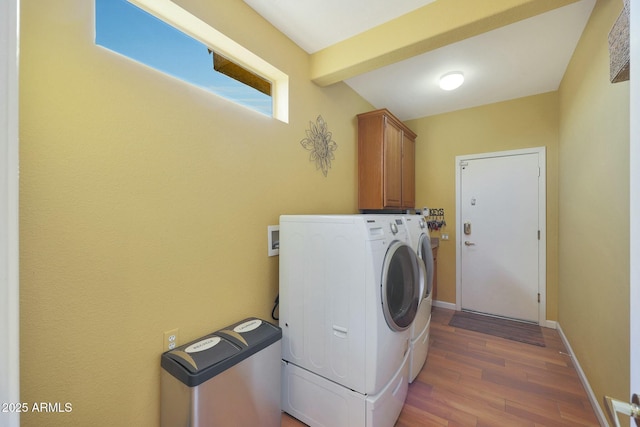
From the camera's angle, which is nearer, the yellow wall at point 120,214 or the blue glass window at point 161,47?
the yellow wall at point 120,214

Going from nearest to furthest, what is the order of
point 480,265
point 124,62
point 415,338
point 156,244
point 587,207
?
point 124,62
point 156,244
point 587,207
point 415,338
point 480,265

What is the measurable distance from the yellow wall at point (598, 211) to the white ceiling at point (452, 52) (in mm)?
170

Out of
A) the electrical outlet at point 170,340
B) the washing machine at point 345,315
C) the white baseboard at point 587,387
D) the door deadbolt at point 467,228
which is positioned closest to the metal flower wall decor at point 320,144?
the washing machine at point 345,315

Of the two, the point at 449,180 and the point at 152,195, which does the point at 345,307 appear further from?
the point at 449,180

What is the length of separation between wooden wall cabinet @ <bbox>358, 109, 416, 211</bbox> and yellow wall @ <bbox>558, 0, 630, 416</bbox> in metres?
1.49

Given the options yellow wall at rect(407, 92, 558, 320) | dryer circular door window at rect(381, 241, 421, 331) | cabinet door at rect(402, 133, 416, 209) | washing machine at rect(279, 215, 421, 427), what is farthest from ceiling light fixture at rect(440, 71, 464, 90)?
dryer circular door window at rect(381, 241, 421, 331)

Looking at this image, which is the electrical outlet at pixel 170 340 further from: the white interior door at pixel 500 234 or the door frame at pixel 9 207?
the white interior door at pixel 500 234

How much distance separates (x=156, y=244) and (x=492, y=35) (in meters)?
2.65

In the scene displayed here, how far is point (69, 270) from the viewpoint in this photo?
39.5 inches

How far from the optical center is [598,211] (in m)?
1.59

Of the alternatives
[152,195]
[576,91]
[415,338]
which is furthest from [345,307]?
[576,91]

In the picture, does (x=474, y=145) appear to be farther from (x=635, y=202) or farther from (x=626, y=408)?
(x=626, y=408)

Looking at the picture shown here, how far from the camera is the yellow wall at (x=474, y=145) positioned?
2854mm

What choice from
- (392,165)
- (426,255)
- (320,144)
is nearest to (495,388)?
(426,255)
